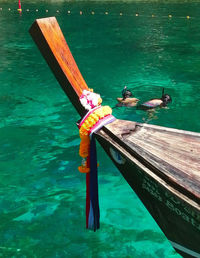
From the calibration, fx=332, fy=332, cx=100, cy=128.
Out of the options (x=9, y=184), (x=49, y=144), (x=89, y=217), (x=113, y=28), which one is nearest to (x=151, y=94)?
(x=49, y=144)

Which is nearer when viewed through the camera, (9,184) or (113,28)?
(9,184)

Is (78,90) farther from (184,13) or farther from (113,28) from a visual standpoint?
(184,13)

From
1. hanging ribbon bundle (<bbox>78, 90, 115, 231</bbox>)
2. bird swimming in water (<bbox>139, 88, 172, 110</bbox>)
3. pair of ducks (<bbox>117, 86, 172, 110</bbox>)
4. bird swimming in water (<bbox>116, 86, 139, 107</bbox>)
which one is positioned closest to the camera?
hanging ribbon bundle (<bbox>78, 90, 115, 231</bbox>)

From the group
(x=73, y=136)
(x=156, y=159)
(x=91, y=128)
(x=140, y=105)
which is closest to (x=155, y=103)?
(x=140, y=105)

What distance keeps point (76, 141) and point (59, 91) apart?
14.1ft

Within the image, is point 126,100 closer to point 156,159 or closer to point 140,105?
point 140,105

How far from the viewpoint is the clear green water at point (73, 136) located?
6.11m

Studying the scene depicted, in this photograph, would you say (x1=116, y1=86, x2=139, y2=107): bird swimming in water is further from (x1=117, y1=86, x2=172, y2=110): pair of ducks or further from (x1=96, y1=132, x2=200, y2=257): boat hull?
(x1=96, y1=132, x2=200, y2=257): boat hull

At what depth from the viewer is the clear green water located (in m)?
6.11

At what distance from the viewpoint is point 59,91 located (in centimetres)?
1355

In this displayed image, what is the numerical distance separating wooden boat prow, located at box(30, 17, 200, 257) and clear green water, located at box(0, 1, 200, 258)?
2.87m

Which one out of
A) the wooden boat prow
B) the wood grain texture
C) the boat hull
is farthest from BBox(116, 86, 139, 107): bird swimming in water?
the boat hull

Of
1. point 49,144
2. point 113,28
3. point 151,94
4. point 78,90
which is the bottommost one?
point 49,144

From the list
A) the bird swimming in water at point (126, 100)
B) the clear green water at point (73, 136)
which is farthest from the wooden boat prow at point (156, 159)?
the bird swimming in water at point (126, 100)
